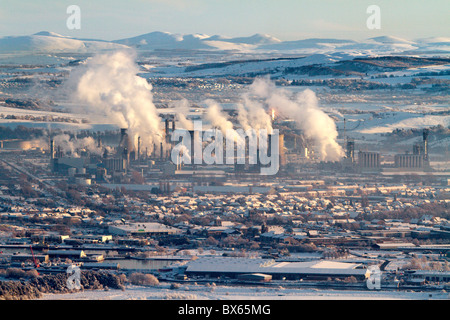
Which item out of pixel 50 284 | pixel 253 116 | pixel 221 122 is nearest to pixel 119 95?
pixel 221 122

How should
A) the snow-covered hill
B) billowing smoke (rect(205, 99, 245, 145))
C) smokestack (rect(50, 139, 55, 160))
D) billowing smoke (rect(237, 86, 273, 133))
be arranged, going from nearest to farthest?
1. smokestack (rect(50, 139, 55, 160))
2. billowing smoke (rect(205, 99, 245, 145))
3. billowing smoke (rect(237, 86, 273, 133))
4. the snow-covered hill

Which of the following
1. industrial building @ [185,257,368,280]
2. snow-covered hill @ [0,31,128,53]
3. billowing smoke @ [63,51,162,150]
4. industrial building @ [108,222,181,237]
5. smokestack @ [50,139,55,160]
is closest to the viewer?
industrial building @ [185,257,368,280]

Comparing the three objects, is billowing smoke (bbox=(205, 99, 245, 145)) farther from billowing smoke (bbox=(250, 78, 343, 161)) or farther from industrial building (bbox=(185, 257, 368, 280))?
industrial building (bbox=(185, 257, 368, 280))

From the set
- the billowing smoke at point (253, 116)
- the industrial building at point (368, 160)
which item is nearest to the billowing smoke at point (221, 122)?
the billowing smoke at point (253, 116)

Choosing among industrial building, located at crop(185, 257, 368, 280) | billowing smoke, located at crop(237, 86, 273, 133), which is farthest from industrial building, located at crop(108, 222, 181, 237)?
billowing smoke, located at crop(237, 86, 273, 133)

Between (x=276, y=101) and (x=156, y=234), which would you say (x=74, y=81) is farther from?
(x=156, y=234)
